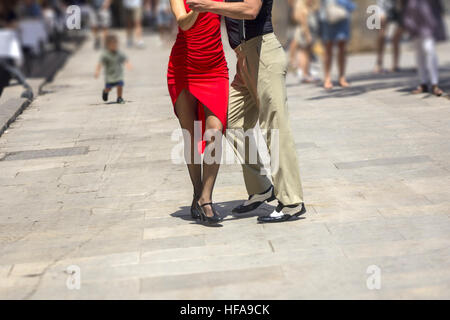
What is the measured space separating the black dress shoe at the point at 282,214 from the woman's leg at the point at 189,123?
519 millimetres

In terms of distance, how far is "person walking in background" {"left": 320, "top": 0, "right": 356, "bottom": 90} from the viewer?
505 inches

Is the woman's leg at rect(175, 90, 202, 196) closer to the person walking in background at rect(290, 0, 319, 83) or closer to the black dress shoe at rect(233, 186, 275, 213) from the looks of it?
the black dress shoe at rect(233, 186, 275, 213)

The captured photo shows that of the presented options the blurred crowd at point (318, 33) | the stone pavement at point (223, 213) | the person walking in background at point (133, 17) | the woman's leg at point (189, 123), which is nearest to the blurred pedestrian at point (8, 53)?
the blurred crowd at point (318, 33)

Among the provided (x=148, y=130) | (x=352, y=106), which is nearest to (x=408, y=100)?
(x=352, y=106)

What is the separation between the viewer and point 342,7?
12.9 metres

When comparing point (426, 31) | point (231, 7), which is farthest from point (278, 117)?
point (426, 31)

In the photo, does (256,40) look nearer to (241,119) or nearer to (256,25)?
(256,25)

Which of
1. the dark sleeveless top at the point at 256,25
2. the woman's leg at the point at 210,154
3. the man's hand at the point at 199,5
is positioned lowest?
the woman's leg at the point at 210,154

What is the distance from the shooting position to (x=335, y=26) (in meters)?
12.9

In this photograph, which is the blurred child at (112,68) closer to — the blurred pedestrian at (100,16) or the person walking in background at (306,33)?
the person walking in background at (306,33)

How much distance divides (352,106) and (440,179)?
3.97 m

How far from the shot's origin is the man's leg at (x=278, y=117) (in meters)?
5.80

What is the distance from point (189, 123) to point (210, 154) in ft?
0.79

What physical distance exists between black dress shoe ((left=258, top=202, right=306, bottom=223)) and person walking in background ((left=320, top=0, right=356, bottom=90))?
7127 mm
